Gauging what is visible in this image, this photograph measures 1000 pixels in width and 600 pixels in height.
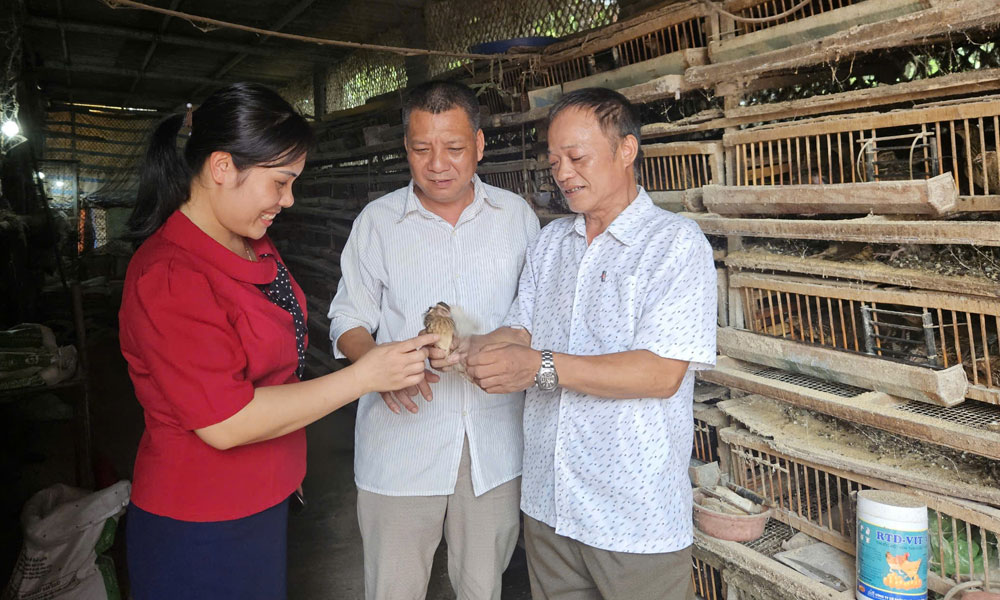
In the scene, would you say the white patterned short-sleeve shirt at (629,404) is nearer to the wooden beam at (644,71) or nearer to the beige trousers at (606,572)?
the beige trousers at (606,572)

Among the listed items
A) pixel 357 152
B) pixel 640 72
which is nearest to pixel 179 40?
pixel 357 152

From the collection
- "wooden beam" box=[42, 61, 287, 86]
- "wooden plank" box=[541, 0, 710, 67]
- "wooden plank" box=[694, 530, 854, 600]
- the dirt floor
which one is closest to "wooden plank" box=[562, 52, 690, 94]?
"wooden plank" box=[541, 0, 710, 67]

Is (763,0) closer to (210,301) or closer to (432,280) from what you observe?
(432,280)

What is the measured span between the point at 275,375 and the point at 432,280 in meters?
0.63

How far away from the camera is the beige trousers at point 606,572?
73.5 inches

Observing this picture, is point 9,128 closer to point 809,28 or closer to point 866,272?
point 809,28

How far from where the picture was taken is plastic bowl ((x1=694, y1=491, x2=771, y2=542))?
2562 mm

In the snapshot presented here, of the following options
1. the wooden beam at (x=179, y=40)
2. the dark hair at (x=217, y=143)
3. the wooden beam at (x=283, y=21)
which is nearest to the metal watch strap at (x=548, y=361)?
the dark hair at (x=217, y=143)

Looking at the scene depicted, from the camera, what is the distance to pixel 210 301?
166 centimetres

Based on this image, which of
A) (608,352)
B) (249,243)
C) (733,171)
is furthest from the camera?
(733,171)

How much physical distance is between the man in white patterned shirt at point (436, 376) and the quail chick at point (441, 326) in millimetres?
223

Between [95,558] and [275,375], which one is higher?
Answer: [275,375]

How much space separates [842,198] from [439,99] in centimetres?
134

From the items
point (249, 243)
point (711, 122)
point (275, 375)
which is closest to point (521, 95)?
point (711, 122)
